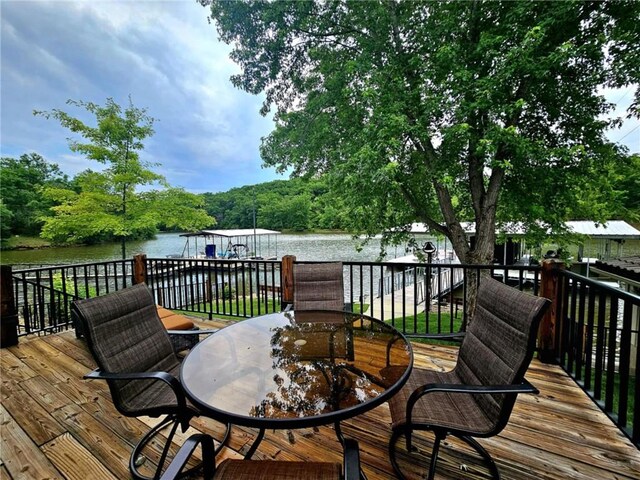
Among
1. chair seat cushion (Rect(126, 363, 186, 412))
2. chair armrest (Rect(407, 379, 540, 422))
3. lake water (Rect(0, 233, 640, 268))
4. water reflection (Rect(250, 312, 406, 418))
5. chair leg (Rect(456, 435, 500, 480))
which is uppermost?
chair armrest (Rect(407, 379, 540, 422))

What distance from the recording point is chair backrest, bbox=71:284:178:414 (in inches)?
58.6

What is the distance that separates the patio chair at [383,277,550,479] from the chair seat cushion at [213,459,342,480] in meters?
0.43

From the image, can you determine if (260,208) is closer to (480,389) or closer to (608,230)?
(608,230)

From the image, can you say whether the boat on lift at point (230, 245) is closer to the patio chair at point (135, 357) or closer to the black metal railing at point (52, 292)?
the black metal railing at point (52, 292)

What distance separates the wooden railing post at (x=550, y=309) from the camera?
2633 mm

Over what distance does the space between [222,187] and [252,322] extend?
29071mm

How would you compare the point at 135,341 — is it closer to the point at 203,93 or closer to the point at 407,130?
the point at 407,130

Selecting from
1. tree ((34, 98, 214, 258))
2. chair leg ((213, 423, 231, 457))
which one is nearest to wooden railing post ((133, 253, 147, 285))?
chair leg ((213, 423, 231, 457))

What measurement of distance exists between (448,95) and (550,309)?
407 centimetres

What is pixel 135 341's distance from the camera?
1732mm

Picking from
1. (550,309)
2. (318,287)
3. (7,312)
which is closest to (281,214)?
(7,312)

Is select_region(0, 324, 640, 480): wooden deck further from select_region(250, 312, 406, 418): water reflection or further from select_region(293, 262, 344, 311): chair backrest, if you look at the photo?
select_region(293, 262, 344, 311): chair backrest

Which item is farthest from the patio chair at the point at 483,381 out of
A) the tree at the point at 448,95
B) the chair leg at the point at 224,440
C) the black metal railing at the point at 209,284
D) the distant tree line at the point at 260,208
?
the distant tree line at the point at 260,208

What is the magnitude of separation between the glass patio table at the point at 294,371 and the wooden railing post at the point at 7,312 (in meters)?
3.23
